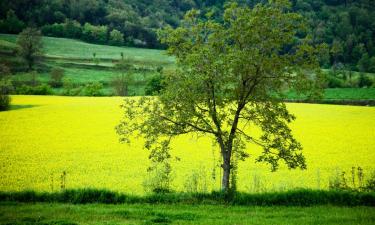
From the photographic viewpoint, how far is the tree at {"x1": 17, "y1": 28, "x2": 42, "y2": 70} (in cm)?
10438

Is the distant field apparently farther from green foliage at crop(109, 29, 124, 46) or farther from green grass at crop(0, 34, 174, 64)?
green foliage at crop(109, 29, 124, 46)

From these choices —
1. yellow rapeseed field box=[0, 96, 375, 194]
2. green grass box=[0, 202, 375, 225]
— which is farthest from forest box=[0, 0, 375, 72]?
green grass box=[0, 202, 375, 225]

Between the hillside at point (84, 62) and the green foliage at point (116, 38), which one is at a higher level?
the green foliage at point (116, 38)

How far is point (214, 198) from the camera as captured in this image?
14523 mm

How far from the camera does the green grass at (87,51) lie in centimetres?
14025

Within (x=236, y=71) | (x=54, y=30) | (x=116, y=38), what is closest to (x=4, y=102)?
(x=236, y=71)

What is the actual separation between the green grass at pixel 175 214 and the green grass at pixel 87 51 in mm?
Result: 128488

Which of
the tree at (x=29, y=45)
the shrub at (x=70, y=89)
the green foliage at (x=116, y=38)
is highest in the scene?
the green foliage at (x=116, y=38)

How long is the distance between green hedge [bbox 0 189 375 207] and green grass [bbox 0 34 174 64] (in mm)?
126719

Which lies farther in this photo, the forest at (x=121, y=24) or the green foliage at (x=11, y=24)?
the forest at (x=121, y=24)

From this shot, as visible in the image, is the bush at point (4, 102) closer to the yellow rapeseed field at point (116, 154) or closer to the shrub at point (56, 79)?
the yellow rapeseed field at point (116, 154)

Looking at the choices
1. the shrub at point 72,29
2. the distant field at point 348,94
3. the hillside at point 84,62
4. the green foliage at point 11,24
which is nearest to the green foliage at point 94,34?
the shrub at point 72,29

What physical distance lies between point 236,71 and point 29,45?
103 meters

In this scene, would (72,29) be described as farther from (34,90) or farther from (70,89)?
(34,90)
